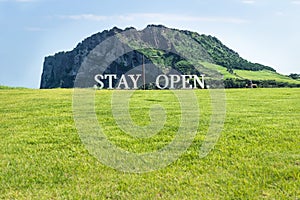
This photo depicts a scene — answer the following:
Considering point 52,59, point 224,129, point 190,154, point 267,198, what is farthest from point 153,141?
point 52,59

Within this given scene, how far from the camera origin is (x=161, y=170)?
563cm

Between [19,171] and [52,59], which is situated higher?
[52,59]

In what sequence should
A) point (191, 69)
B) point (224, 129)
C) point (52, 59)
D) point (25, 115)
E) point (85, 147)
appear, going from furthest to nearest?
1. point (52, 59)
2. point (191, 69)
3. point (25, 115)
4. point (224, 129)
5. point (85, 147)

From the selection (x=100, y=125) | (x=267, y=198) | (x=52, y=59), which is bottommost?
(x=267, y=198)

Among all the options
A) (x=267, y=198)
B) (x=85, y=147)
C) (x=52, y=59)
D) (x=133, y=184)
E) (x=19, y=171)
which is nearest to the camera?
(x=267, y=198)

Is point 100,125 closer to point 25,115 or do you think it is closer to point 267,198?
point 25,115

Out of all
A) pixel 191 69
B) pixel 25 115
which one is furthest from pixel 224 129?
pixel 191 69

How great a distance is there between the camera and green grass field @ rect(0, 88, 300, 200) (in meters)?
4.84

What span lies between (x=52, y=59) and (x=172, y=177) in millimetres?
202372

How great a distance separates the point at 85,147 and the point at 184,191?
255 cm

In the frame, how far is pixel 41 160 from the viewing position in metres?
6.07

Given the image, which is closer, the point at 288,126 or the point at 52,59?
the point at 288,126

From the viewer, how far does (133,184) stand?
5.10 meters

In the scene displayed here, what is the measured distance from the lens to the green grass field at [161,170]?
4840 millimetres
